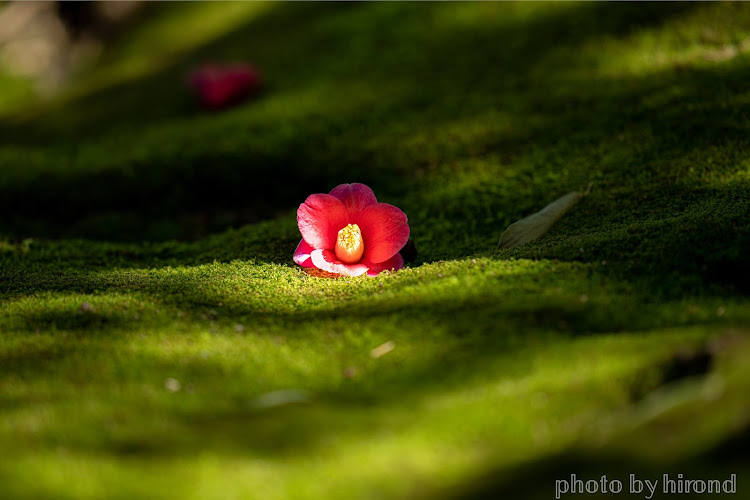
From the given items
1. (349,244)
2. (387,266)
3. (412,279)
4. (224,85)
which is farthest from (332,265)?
(224,85)

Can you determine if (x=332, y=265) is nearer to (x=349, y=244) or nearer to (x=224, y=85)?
(x=349, y=244)

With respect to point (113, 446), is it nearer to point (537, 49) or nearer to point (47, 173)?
point (47, 173)

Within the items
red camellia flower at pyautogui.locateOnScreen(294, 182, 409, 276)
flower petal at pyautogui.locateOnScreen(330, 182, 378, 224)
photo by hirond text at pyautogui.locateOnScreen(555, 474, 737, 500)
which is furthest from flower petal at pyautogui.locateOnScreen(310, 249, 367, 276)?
photo by hirond text at pyautogui.locateOnScreen(555, 474, 737, 500)

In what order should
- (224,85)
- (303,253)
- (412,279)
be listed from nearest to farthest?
(412,279) < (303,253) < (224,85)

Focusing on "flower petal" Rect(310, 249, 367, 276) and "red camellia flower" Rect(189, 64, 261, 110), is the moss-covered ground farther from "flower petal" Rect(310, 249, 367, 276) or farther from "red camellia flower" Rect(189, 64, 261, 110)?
"red camellia flower" Rect(189, 64, 261, 110)

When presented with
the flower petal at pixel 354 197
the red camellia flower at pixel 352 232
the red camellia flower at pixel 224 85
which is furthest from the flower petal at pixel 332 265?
the red camellia flower at pixel 224 85

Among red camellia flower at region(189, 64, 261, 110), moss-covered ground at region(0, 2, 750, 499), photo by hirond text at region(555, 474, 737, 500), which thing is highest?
red camellia flower at region(189, 64, 261, 110)
